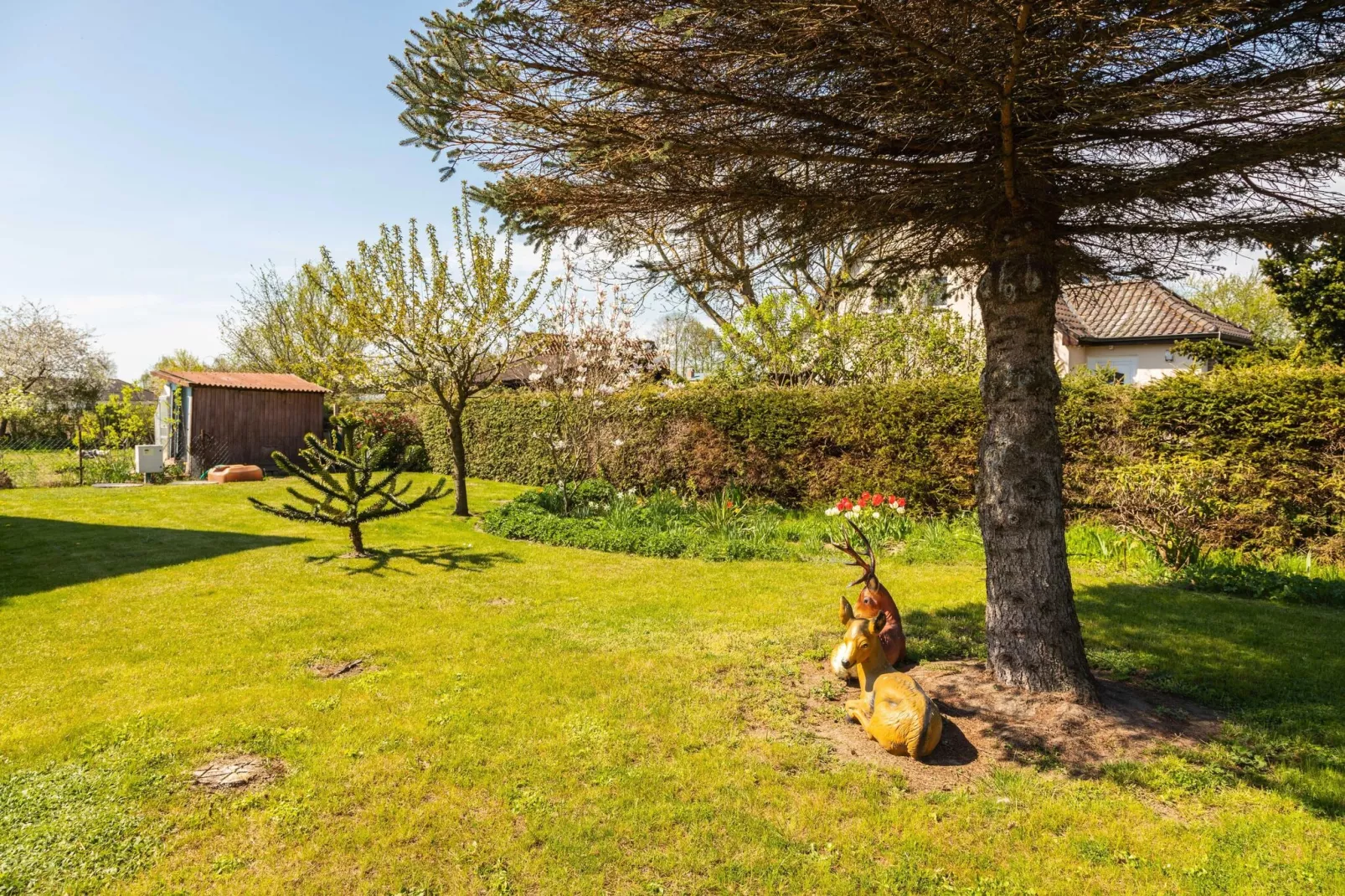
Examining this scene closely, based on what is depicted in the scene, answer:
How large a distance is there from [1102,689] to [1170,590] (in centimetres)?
338

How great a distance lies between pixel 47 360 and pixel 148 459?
14.8 m

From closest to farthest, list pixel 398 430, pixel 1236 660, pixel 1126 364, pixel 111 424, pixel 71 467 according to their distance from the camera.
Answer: pixel 1236 660
pixel 71 467
pixel 111 424
pixel 398 430
pixel 1126 364

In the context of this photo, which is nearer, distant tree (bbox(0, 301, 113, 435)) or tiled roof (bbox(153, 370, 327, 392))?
tiled roof (bbox(153, 370, 327, 392))

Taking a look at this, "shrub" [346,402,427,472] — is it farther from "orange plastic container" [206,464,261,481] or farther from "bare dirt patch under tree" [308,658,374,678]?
"bare dirt patch under tree" [308,658,374,678]

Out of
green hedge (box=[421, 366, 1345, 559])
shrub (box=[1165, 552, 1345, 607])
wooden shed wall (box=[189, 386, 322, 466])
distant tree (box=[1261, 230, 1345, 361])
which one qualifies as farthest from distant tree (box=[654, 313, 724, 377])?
shrub (box=[1165, 552, 1345, 607])

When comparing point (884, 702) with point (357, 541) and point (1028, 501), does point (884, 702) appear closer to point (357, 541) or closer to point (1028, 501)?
point (1028, 501)

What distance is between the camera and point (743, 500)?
440 inches

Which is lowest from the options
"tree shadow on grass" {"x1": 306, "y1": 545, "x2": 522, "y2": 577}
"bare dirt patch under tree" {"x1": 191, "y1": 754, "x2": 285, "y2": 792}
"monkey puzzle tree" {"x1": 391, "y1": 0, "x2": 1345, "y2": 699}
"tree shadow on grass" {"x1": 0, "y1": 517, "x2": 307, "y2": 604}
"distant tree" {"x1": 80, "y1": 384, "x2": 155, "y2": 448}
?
"bare dirt patch under tree" {"x1": 191, "y1": 754, "x2": 285, "y2": 792}

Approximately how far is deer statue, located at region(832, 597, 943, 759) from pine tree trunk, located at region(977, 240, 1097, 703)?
75 cm

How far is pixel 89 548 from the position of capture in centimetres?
878

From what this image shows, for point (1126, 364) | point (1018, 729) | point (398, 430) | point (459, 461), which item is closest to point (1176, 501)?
point (1018, 729)

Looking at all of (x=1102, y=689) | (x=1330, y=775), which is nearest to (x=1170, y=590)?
(x=1102, y=689)

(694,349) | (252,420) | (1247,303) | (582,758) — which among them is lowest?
(582,758)

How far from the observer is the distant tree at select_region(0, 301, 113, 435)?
81.8 feet
